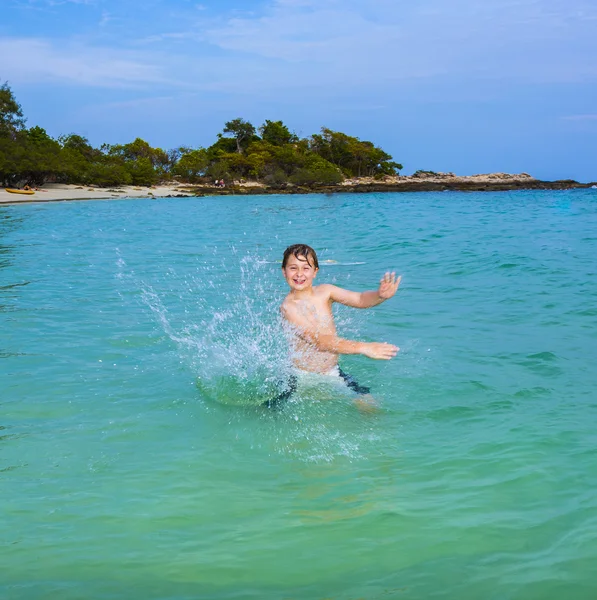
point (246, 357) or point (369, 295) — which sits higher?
point (369, 295)

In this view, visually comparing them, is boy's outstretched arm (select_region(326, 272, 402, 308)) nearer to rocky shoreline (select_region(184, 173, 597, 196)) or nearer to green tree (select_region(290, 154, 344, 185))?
rocky shoreline (select_region(184, 173, 597, 196))

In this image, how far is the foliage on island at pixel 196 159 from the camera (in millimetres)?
52938

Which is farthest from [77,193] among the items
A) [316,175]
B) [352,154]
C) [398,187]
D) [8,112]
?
[352,154]

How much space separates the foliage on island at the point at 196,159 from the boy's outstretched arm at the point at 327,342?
1879 inches

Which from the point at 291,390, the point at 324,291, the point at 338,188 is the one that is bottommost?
A: the point at 291,390

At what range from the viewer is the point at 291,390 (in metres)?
5.50

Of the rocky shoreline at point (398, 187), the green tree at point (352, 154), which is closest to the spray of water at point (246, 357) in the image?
the rocky shoreline at point (398, 187)

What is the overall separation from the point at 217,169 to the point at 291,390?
75778mm

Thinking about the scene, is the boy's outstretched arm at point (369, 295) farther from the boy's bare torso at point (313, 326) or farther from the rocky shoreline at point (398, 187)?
the rocky shoreline at point (398, 187)

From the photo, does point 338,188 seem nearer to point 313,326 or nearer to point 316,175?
point 316,175

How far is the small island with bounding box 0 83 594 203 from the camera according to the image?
5291 cm

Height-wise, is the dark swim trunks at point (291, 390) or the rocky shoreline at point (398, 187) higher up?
the rocky shoreline at point (398, 187)

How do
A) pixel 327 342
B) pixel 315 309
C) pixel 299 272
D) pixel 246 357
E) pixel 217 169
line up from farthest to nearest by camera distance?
pixel 217 169 → pixel 246 357 → pixel 315 309 → pixel 299 272 → pixel 327 342

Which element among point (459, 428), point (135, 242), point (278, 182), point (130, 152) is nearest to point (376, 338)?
point (459, 428)
